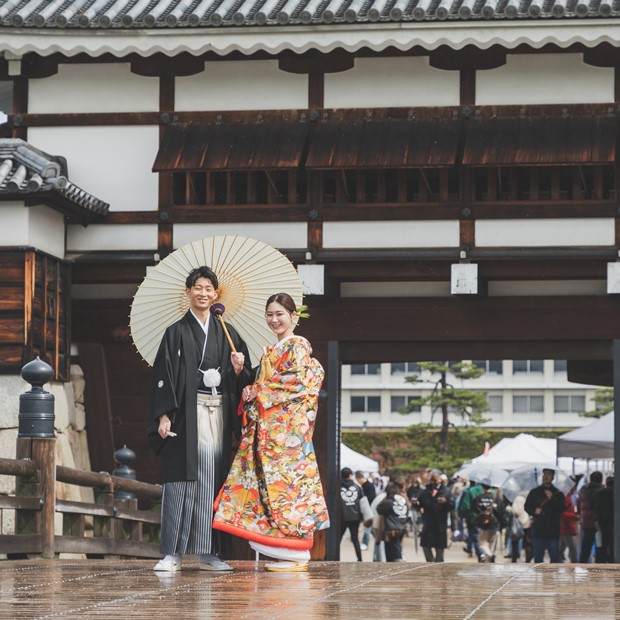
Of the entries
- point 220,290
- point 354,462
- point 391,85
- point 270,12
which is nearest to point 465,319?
point 391,85

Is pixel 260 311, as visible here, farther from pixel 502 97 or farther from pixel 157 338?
pixel 502 97

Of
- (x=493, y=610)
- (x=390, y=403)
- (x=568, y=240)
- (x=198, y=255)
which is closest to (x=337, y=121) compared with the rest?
(x=568, y=240)

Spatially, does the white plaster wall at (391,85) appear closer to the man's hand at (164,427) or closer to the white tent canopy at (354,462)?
the man's hand at (164,427)

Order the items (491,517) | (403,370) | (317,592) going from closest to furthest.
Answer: (317,592)
(491,517)
(403,370)

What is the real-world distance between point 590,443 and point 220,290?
46.5 ft

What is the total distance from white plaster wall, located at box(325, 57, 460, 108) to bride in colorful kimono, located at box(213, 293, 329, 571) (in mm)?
7038

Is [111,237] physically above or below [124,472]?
above

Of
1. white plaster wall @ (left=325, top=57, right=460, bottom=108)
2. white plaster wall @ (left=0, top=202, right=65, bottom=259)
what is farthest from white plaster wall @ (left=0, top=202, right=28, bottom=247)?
white plaster wall @ (left=325, top=57, right=460, bottom=108)

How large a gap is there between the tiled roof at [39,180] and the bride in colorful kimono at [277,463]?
6056mm

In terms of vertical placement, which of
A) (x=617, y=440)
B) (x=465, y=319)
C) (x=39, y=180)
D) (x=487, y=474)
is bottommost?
(x=487, y=474)

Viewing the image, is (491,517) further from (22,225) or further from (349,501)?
(22,225)

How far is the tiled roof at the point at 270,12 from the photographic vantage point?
14.0 metres

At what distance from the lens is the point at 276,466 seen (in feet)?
28.1

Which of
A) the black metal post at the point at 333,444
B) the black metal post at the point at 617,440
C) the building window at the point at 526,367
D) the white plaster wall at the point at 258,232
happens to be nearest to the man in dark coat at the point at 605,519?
the black metal post at the point at 617,440
